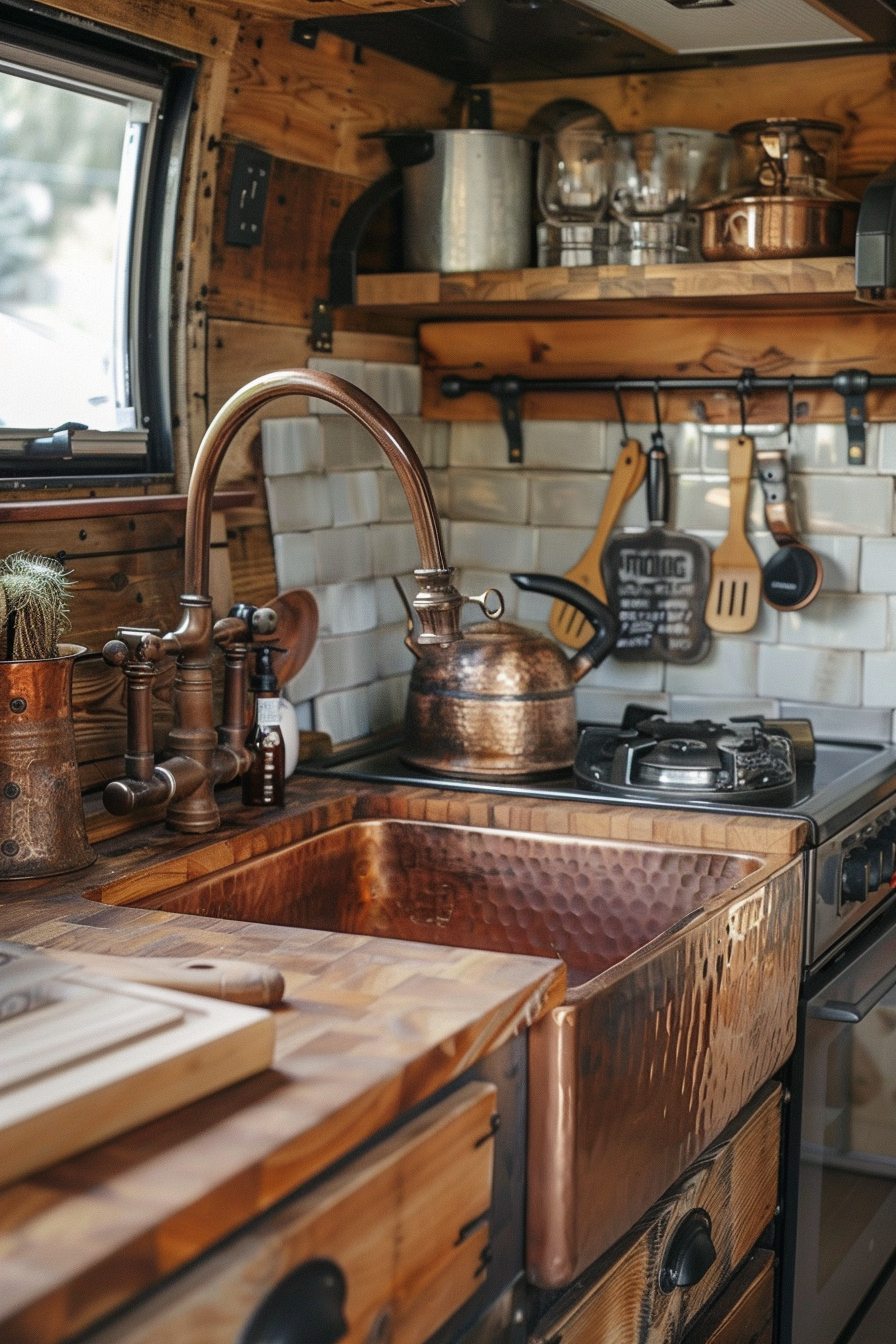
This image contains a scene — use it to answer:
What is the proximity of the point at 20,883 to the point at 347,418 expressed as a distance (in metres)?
1.21

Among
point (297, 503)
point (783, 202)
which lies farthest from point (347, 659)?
point (783, 202)

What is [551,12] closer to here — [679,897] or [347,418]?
[347,418]

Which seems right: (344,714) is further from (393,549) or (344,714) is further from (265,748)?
(265,748)

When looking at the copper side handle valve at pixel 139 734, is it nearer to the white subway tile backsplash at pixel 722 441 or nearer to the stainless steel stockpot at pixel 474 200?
the stainless steel stockpot at pixel 474 200

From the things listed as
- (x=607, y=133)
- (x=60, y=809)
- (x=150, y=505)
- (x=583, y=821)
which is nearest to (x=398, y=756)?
(x=583, y=821)

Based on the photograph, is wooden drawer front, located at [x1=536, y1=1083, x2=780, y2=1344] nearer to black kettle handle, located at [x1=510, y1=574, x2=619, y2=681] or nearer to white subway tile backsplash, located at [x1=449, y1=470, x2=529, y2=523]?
black kettle handle, located at [x1=510, y1=574, x2=619, y2=681]

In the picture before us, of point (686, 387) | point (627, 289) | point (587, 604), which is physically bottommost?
point (587, 604)

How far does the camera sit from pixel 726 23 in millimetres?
2281

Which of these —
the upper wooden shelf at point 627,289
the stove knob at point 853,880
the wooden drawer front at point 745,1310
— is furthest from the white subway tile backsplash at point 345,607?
the wooden drawer front at point 745,1310

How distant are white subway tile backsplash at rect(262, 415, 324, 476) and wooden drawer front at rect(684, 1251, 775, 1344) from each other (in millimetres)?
1321

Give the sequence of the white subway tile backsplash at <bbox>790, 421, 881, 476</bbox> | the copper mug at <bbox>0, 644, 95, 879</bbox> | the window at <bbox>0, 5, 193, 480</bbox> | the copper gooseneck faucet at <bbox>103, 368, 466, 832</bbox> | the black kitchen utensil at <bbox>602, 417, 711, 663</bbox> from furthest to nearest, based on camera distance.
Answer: the black kitchen utensil at <bbox>602, 417, 711, 663</bbox> < the white subway tile backsplash at <bbox>790, 421, 881, 476</bbox> < the window at <bbox>0, 5, 193, 480</bbox> < the copper gooseneck faucet at <bbox>103, 368, 466, 832</bbox> < the copper mug at <bbox>0, 644, 95, 879</bbox>

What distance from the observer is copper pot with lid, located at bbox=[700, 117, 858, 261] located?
2391 mm

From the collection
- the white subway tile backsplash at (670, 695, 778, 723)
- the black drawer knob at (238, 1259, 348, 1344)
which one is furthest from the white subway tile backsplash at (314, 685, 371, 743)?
the black drawer knob at (238, 1259, 348, 1344)

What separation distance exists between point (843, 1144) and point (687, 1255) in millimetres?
606
